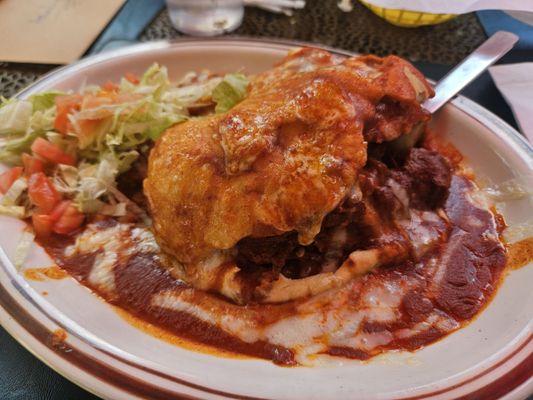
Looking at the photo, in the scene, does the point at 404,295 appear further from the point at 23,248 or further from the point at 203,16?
the point at 203,16

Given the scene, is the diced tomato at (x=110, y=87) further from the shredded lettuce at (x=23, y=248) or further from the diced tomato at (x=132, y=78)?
the shredded lettuce at (x=23, y=248)

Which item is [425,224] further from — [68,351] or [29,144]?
[29,144]

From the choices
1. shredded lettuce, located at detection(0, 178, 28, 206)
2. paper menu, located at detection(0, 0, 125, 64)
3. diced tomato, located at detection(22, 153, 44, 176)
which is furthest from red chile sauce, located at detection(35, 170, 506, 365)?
paper menu, located at detection(0, 0, 125, 64)

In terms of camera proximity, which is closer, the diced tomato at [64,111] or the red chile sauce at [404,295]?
the red chile sauce at [404,295]

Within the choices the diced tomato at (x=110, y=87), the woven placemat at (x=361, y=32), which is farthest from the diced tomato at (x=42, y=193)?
the woven placemat at (x=361, y=32)

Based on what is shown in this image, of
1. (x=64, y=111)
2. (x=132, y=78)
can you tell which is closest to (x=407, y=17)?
(x=132, y=78)

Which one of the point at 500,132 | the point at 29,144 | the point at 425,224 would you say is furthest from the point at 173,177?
the point at 500,132

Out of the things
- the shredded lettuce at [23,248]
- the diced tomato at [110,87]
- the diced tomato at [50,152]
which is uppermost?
the diced tomato at [110,87]
